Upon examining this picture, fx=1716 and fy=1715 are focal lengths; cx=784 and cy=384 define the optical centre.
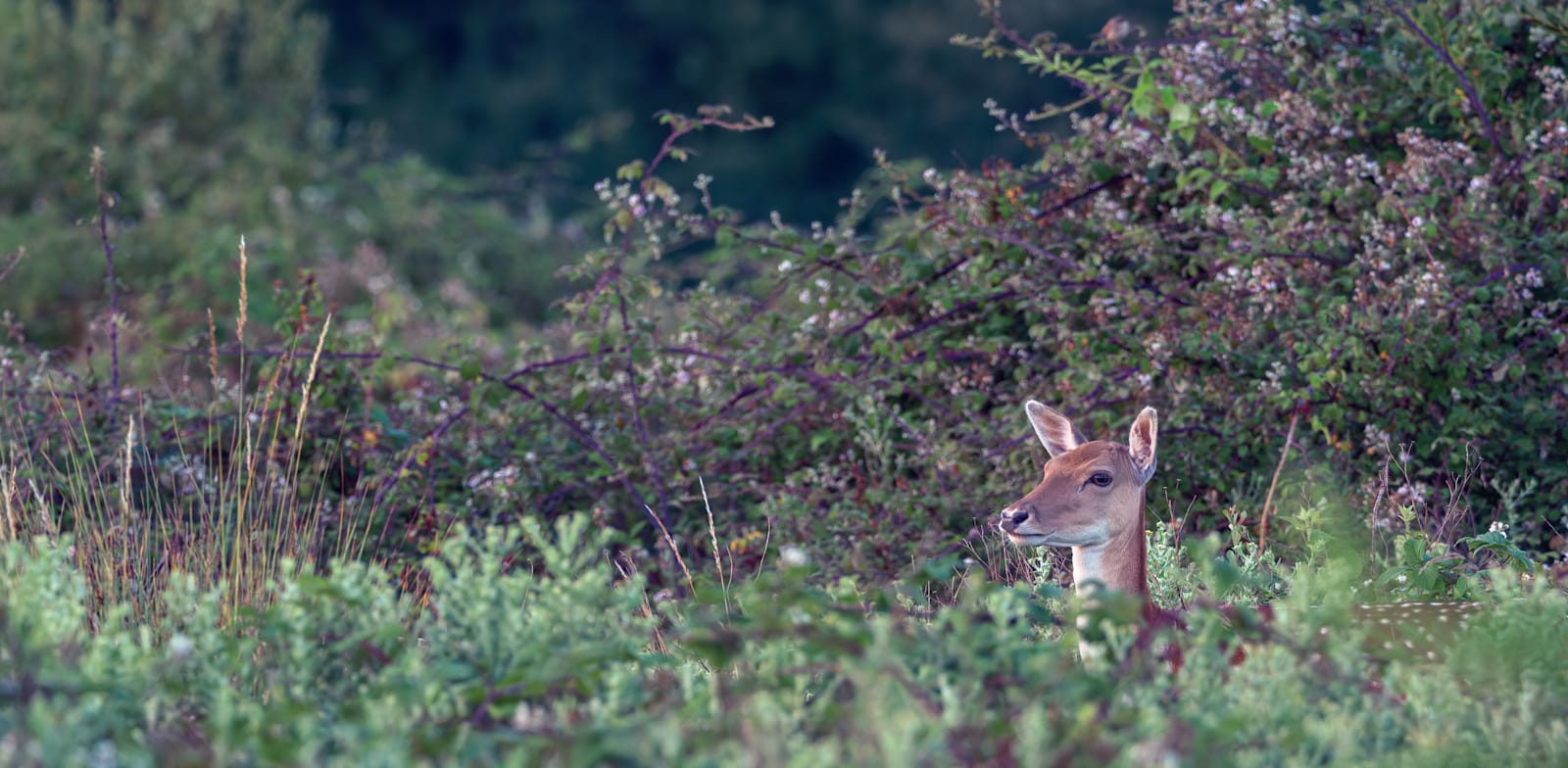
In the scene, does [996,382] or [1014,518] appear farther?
[996,382]

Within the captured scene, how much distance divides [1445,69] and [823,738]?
434cm

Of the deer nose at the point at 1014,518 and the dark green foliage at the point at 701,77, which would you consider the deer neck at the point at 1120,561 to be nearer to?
the deer nose at the point at 1014,518

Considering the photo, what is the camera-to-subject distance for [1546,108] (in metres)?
6.14

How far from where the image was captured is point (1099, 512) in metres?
4.29

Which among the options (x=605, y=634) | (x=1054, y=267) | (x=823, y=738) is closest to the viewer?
(x=823, y=738)

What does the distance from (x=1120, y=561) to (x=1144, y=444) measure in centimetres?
35

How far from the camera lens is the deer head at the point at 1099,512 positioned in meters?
4.25

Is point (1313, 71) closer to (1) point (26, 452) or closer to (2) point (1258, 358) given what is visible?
(2) point (1258, 358)

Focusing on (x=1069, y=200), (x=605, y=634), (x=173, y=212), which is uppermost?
(x=605, y=634)

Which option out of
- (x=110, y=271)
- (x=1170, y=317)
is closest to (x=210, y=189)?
(x=110, y=271)

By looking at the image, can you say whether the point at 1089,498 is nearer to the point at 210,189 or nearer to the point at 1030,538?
the point at 1030,538

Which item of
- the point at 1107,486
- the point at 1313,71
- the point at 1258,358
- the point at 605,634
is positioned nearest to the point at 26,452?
the point at 605,634

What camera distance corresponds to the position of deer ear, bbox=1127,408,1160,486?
4441 mm

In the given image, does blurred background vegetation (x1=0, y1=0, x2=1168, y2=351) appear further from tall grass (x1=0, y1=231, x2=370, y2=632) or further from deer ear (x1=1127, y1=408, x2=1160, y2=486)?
deer ear (x1=1127, y1=408, x2=1160, y2=486)
